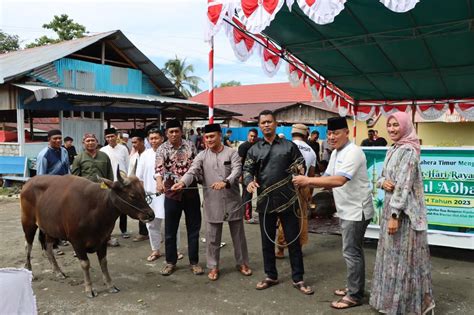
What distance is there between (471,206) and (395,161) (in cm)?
237

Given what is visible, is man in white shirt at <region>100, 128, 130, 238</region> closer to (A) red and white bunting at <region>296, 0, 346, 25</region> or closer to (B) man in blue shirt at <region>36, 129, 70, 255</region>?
(B) man in blue shirt at <region>36, 129, 70, 255</region>

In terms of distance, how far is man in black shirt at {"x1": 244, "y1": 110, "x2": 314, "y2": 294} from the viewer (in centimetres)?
406

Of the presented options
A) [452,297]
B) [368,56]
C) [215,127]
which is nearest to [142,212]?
[215,127]

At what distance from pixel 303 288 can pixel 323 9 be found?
3.05 meters

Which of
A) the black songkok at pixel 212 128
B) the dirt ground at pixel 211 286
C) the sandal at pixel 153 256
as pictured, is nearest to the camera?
the dirt ground at pixel 211 286

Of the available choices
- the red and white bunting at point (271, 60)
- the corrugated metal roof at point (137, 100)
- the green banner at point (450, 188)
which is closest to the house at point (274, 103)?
the corrugated metal roof at point (137, 100)

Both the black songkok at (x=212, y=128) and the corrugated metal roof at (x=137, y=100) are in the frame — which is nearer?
the black songkok at (x=212, y=128)

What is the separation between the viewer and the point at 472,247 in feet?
16.3

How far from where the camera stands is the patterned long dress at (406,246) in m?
3.28

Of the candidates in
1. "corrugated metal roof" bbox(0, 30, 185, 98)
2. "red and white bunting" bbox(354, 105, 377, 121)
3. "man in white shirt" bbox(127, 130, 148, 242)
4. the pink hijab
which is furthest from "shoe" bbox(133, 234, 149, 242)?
"red and white bunting" bbox(354, 105, 377, 121)

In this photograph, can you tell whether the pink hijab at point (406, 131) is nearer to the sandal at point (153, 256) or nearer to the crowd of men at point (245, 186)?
the crowd of men at point (245, 186)

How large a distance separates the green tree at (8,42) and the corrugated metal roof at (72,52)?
61.6 ft

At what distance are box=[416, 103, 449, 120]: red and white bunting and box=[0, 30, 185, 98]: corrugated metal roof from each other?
10.1 meters

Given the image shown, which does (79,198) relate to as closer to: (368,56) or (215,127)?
(215,127)
